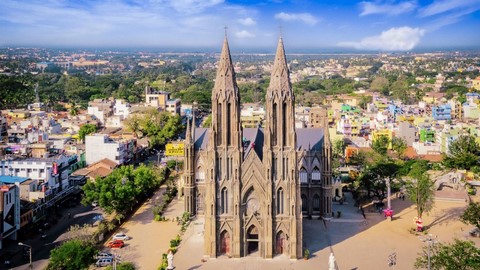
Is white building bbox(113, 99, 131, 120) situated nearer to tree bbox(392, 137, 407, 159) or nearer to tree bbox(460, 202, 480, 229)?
tree bbox(392, 137, 407, 159)

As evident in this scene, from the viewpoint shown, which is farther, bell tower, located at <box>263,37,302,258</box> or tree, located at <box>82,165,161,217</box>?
tree, located at <box>82,165,161,217</box>

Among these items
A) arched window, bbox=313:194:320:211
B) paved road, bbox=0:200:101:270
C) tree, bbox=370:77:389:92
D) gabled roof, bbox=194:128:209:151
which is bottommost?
paved road, bbox=0:200:101:270

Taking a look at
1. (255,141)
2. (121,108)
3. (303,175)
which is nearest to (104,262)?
(255,141)

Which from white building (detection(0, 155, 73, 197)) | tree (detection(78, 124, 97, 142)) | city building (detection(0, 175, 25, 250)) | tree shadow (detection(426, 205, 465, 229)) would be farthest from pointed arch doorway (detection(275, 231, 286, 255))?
tree (detection(78, 124, 97, 142))

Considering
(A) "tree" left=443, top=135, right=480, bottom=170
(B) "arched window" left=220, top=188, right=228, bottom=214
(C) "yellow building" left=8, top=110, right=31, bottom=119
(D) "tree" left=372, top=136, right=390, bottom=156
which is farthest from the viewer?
(C) "yellow building" left=8, top=110, right=31, bottom=119

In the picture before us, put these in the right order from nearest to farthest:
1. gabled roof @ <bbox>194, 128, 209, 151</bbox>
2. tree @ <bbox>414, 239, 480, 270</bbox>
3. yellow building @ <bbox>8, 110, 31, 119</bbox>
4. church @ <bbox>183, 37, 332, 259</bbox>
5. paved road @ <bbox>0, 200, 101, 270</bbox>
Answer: tree @ <bbox>414, 239, 480, 270</bbox>, church @ <bbox>183, 37, 332, 259</bbox>, paved road @ <bbox>0, 200, 101, 270</bbox>, gabled roof @ <bbox>194, 128, 209, 151</bbox>, yellow building @ <bbox>8, 110, 31, 119</bbox>

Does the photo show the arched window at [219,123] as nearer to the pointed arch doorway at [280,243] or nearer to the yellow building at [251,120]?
the pointed arch doorway at [280,243]

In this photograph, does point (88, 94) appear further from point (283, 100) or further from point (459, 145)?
point (283, 100)
